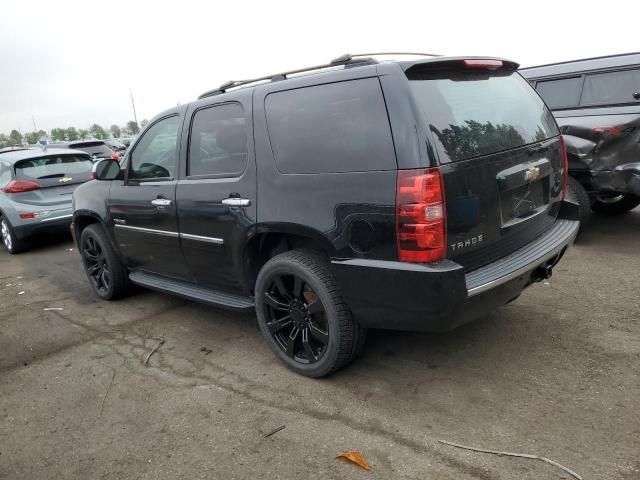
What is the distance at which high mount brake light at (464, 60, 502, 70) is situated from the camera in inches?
114

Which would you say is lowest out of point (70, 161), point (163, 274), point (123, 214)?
point (163, 274)

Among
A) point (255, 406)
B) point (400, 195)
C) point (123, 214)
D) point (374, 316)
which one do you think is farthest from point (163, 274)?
point (400, 195)

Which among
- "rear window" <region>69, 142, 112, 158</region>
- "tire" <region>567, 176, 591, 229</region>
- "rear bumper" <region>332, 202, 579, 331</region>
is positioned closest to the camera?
"rear bumper" <region>332, 202, 579, 331</region>

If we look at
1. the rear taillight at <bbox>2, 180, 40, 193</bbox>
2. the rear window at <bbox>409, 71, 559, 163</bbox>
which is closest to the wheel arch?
the rear window at <bbox>409, 71, 559, 163</bbox>

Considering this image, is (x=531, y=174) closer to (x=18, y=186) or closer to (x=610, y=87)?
(x=610, y=87)

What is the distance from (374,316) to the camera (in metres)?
2.74

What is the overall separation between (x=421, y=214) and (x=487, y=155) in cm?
60

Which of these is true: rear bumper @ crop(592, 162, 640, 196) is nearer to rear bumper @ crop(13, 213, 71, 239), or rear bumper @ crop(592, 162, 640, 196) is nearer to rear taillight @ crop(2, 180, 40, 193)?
rear bumper @ crop(13, 213, 71, 239)

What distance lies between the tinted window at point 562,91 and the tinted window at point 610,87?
0.10 metres

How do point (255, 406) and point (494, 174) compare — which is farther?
point (255, 406)

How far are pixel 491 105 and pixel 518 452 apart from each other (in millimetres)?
1921

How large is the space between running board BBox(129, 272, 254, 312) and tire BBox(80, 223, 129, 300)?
0.76ft

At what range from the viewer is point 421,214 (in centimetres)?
246

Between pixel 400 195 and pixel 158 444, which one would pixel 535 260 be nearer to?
pixel 400 195
